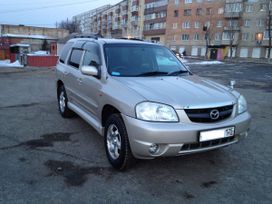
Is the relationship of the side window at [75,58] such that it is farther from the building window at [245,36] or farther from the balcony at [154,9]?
the balcony at [154,9]

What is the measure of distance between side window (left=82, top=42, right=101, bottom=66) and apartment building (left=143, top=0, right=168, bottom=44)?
235 feet

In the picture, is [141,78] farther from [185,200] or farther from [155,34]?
[155,34]

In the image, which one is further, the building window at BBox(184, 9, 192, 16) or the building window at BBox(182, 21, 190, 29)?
the building window at BBox(182, 21, 190, 29)

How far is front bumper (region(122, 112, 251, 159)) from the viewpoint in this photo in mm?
3172

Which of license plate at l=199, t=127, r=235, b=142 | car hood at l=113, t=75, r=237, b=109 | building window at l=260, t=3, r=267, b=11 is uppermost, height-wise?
building window at l=260, t=3, r=267, b=11

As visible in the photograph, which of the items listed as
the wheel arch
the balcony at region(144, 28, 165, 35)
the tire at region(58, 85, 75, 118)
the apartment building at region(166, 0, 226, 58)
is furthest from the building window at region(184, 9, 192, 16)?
the wheel arch

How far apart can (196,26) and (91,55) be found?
65.3 meters

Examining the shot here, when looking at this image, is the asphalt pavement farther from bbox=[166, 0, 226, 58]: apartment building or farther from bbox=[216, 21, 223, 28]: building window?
bbox=[216, 21, 223, 28]: building window

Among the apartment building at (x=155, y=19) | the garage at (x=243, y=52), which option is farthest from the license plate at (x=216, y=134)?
the apartment building at (x=155, y=19)

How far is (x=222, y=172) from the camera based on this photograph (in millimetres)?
3826

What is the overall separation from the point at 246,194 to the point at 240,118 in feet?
3.27

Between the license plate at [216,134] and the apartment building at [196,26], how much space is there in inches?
2342

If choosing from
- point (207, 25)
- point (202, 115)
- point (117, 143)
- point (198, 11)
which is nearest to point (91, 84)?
point (117, 143)

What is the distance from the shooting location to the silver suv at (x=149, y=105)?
3250 millimetres
